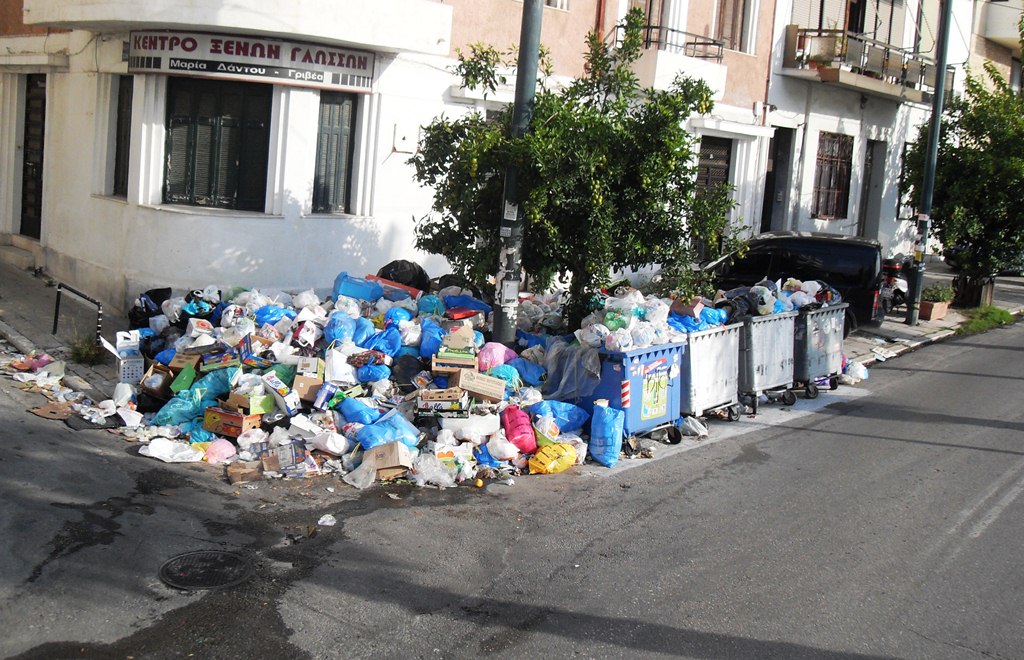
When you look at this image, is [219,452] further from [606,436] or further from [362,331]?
[606,436]

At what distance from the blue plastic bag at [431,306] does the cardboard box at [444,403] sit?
2228 mm

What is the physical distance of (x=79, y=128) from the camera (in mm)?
15000

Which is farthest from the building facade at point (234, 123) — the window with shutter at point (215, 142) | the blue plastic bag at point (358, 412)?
the blue plastic bag at point (358, 412)

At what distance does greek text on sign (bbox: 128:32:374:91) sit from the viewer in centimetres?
1272

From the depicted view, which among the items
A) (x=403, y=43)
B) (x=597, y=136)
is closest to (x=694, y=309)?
(x=597, y=136)

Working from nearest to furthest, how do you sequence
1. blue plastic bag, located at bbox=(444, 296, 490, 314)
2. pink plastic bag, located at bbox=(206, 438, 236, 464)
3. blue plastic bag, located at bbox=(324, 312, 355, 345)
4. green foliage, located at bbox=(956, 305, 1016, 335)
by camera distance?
pink plastic bag, located at bbox=(206, 438, 236, 464) → blue plastic bag, located at bbox=(324, 312, 355, 345) → blue plastic bag, located at bbox=(444, 296, 490, 314) → green foliage, located at bbox=(956, 305, 1016, 335)

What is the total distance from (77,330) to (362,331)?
4.29m

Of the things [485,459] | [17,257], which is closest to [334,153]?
[17,257]

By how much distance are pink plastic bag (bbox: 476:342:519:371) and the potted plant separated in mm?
11818

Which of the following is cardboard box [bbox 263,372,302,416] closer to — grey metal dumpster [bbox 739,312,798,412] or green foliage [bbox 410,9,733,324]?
green foliage [bbox 410,9,733,324]

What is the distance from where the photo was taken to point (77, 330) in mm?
12492

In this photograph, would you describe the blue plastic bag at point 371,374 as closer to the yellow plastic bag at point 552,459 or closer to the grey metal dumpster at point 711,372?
the yellow plastic bag at point 552,459

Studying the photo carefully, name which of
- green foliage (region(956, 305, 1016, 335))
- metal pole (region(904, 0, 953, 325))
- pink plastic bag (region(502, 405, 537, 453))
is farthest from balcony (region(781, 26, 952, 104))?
pink plastic bag (region(502, 405, 537, 453))

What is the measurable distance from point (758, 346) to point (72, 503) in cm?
743
